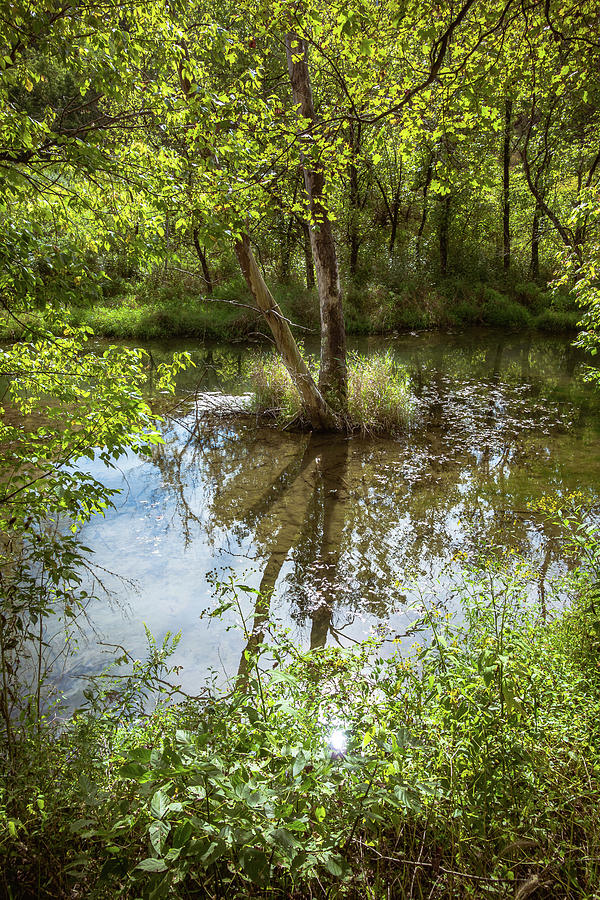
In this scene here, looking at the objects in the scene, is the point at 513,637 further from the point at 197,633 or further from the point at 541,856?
the point at 197,633

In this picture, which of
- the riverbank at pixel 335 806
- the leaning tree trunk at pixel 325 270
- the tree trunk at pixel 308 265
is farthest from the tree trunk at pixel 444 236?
the riverbank at pixel 335 806

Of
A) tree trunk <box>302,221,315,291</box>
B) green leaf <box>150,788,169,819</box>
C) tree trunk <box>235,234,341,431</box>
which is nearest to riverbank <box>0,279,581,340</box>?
tree trunk <box>302,221,315,291</box>

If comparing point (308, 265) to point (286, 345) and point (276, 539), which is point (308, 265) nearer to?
point (286, 345)

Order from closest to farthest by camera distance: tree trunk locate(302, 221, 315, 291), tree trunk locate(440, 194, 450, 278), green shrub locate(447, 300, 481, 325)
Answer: green shrub locate(447, 300, 481, 325)
tree trunk locate(302, 221, 315, 291)
tree trunk locate(440, 194, 450, 278)

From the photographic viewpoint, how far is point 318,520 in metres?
6.51

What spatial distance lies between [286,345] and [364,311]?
1443 centimetres

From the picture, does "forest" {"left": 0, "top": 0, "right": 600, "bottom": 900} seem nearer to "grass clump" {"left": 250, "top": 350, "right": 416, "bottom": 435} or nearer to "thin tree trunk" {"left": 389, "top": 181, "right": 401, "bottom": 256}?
"grass clump" {"left": 250, "top": 350, "right": 416, "bottom": 435}

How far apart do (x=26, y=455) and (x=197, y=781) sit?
8.63ft

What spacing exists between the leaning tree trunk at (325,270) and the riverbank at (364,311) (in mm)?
11019

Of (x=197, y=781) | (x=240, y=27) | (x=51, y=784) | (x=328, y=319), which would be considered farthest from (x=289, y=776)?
(x=240, y=27)

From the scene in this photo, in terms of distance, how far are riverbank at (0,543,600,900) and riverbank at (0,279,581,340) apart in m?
18.8

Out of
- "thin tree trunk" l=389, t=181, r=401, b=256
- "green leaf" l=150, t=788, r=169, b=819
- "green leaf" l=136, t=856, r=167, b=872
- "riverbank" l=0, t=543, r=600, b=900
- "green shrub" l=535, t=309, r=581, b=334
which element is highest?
"thin tree trunk" l=389, t=181, r=401, b=256

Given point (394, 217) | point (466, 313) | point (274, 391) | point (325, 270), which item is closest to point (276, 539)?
point (274, 391)

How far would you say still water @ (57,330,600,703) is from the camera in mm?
4543
